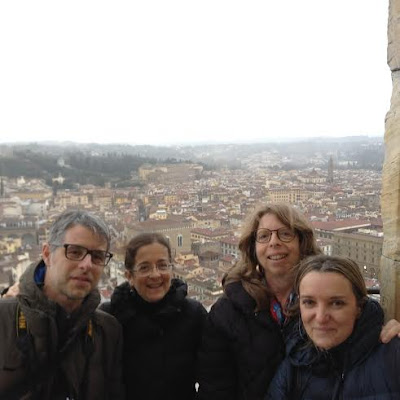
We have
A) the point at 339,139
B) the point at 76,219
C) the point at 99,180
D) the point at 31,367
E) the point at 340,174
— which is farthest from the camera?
the point at 99,180

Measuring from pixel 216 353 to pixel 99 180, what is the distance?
72.7 ft

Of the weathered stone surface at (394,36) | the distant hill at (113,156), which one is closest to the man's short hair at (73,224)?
the weathered stone surface at (394,36)

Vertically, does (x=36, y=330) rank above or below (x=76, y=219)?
below

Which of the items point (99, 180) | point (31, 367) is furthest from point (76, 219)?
point (99, 180)

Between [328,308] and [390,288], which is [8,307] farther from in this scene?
[390,288]

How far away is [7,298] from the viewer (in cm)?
122

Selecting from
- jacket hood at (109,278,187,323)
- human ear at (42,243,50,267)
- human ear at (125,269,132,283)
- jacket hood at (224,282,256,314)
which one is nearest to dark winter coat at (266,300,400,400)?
jacket hood at (224,282,256,314)

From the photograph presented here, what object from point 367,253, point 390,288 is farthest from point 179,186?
point 390,288

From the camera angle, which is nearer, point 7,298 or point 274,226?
point 7,298

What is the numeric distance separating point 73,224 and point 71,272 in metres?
0.12

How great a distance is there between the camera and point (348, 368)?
3.53ft

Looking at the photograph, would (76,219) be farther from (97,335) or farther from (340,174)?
(340,174)

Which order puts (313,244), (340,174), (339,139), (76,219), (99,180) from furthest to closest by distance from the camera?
(99,180) → (339,139) → (340,174) → (313,244) → (76,219)

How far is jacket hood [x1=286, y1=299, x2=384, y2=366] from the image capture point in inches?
42.4
